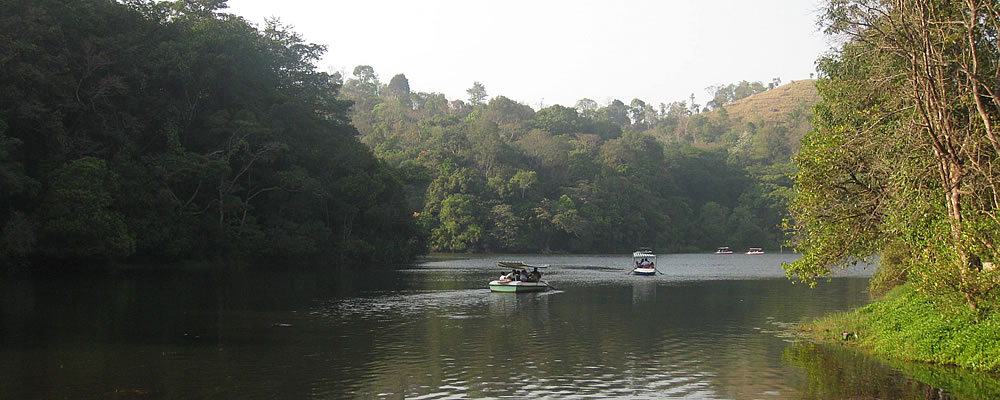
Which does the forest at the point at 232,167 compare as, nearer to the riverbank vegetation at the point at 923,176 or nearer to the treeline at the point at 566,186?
the treeline at the point at 566,186

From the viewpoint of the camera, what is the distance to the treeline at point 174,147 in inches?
1857

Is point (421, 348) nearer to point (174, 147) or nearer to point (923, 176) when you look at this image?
point (923, 176)

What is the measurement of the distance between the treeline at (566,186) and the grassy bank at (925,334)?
281 feet

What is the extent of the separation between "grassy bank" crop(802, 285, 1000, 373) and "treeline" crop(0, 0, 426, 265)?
137 ft

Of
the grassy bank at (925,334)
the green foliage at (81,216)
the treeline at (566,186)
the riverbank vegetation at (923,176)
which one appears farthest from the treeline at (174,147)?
the grassy bank at (925,334)

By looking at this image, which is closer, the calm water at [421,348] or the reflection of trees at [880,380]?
the reflection of trees at [880,380]

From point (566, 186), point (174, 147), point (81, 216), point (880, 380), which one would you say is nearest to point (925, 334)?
point (880, 380)

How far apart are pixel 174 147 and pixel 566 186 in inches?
3067

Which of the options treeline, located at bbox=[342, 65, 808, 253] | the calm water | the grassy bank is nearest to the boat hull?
the calm water

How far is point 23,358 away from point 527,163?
114 meters

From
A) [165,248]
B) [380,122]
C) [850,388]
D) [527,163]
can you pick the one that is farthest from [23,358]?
[380,122]

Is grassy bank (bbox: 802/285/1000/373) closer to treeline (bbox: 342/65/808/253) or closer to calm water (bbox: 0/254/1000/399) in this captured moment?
calm water (bbox: 0/254/1000/399)

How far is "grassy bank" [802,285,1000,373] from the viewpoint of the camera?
60.7 ft

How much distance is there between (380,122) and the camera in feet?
502
